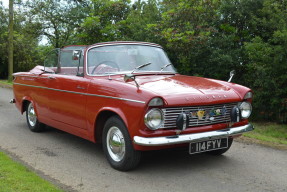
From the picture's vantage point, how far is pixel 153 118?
4062mm

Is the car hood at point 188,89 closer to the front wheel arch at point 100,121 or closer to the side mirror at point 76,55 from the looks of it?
the front wheel arch at point 100,121

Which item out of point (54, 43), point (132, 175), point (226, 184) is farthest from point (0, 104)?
point (54, 43)

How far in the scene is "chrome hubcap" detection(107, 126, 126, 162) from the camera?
4473mm

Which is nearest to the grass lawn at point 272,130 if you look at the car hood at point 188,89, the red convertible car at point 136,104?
the red convertible car at point 136,104

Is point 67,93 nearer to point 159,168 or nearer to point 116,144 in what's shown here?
point 116,144

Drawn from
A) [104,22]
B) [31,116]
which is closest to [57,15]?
[104,22]

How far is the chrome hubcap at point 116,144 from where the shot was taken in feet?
14.7

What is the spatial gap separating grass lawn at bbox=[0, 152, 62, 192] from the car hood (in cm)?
165

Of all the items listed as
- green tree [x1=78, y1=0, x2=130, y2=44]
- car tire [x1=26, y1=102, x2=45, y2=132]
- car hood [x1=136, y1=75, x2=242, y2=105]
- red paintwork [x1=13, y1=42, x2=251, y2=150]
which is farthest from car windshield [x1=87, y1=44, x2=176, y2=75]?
green tree [x1=78, y1=0, x2=130, y2=44]

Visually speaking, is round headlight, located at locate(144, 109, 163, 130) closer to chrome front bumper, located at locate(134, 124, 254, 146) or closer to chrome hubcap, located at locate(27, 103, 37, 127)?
chrome front bumper, located at locate(134, 124, 254, 146)

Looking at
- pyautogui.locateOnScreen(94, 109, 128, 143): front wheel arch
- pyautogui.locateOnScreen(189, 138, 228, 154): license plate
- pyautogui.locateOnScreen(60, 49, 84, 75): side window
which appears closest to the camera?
pyautogui.locateOnScreen(189, 138, 228, 154): license plate

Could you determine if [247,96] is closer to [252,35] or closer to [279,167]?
[279,167]

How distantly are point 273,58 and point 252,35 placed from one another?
251 cm

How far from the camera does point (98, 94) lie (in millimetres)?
4742
